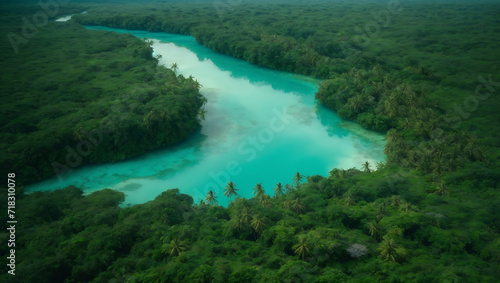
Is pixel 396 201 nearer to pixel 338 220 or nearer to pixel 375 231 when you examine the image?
pixel 375 231

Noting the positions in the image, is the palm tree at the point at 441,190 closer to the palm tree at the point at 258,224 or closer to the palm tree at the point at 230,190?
the palm tree at the point at 258,224

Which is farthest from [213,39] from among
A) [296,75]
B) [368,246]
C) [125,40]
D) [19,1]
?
[19,1]

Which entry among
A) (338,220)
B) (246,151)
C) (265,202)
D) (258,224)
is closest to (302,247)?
(258,224)

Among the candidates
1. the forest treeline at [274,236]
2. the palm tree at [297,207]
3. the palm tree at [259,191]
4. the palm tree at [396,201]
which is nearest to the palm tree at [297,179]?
the forest treeline at [274,236]

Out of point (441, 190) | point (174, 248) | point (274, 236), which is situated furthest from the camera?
point (441, 190)

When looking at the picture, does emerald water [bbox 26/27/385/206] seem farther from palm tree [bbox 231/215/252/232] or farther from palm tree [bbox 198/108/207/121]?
palm tree [bbox 231/215/252/232]

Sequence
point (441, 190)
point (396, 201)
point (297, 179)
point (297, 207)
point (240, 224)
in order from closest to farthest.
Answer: point (240, 224)
point (396, 201)
point (297, 207)
point (441, 190)
point (297, 179)

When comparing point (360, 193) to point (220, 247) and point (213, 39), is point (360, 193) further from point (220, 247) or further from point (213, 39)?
point (213, 39)
